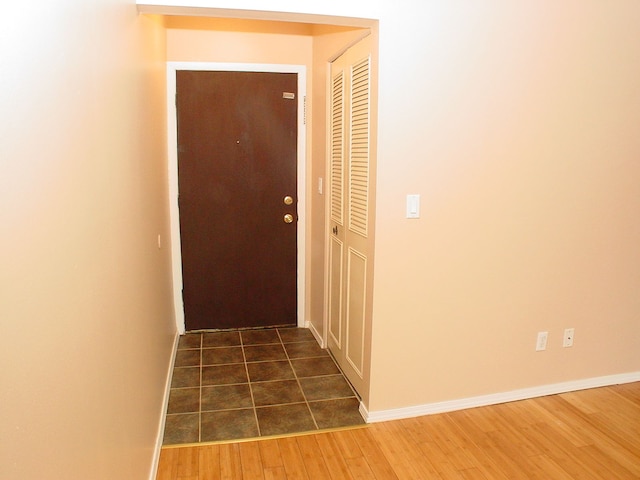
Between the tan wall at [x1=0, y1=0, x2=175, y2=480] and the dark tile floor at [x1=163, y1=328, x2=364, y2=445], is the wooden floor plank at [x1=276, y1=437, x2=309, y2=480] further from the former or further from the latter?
the tan wall at [x1=0, y1=0, x2=175, y2=480]

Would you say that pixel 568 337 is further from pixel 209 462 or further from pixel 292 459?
pixel 209 462

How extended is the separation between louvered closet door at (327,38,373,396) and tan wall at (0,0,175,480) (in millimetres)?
1140

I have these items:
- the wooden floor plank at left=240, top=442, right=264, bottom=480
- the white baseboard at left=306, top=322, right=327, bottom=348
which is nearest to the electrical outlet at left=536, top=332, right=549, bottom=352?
the white baseboard at left=306, top=322, right=327, bottom=348

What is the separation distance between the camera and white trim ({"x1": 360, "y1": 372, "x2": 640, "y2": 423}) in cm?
266

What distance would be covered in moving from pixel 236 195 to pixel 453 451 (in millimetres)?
2362

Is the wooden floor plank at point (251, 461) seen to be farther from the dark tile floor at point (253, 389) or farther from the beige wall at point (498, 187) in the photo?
the beige wall at point (498, 187)

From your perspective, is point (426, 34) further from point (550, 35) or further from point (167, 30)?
point (167, 30)

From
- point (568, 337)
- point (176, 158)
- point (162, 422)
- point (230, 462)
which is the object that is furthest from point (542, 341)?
point (176, 158)

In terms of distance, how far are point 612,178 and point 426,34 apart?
1.39m

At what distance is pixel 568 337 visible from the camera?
9.53 feet

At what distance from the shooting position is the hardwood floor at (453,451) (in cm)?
223

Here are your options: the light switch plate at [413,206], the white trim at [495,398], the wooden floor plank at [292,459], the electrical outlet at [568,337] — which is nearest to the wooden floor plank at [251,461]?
the wooden floor plank at [292,459]

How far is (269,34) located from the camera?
12.0 feet

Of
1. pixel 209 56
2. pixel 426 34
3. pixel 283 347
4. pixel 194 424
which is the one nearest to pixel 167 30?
pixel 209 56
